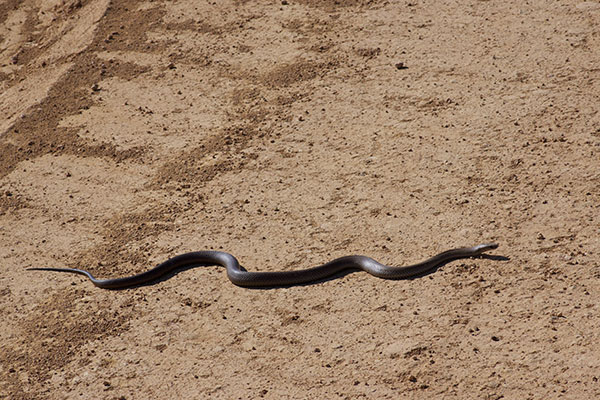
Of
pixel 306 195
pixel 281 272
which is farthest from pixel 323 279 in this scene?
pixel 306 195

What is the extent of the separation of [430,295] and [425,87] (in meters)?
4.07

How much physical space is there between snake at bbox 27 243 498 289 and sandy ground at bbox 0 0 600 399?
5.0 inches

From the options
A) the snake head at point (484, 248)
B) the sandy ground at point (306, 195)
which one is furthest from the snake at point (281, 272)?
the sandy ground at point (306, 195)

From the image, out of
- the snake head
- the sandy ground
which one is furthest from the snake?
the sandy ground

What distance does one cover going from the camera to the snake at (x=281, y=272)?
704cm

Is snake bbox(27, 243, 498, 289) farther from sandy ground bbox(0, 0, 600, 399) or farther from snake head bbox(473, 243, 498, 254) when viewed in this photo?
sandy ground bbox(0, 0, 600, 399)

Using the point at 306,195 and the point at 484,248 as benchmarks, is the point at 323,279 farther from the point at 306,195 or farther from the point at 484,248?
the point at 484,248

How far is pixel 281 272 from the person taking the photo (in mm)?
7258

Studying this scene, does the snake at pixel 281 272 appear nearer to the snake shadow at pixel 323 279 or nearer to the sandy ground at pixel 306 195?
the snake shadow at pixel 323 279

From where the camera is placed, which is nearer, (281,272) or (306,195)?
(281,272)

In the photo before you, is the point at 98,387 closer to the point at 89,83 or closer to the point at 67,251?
the point at 67,251

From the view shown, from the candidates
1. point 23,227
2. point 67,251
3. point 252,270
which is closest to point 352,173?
point 252,270

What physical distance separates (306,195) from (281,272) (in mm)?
1484

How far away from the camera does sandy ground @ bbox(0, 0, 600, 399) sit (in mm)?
6215
